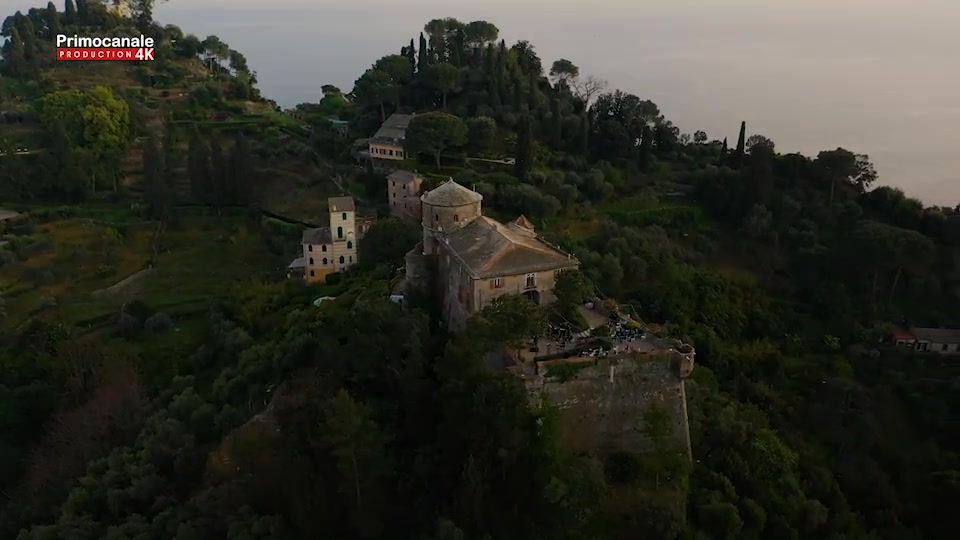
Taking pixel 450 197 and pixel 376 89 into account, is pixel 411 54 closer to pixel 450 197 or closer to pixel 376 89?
pixel 376 89

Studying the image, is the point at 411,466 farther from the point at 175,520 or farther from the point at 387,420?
the point at 175,520

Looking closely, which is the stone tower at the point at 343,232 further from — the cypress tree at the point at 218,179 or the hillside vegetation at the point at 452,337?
the cypress tree at the point at 218,179

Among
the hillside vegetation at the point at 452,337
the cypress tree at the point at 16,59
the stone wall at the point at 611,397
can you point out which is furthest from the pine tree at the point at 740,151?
the cypress tree at the point at 16,59

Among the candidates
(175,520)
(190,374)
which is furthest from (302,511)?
(190,374)

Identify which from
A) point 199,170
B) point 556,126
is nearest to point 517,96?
point 556,126

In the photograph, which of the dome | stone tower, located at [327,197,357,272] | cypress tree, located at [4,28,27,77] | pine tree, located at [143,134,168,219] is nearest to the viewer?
the dome

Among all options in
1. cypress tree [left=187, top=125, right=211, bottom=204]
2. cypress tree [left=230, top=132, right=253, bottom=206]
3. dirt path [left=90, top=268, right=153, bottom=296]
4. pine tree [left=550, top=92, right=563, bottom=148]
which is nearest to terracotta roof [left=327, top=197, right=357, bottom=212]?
dirt path [left=90, top=268, right=153, bottom=296]

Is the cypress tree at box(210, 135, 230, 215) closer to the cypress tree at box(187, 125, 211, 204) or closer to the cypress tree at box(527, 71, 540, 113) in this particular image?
the cypress tree at box(187, 125, 211, 204)
